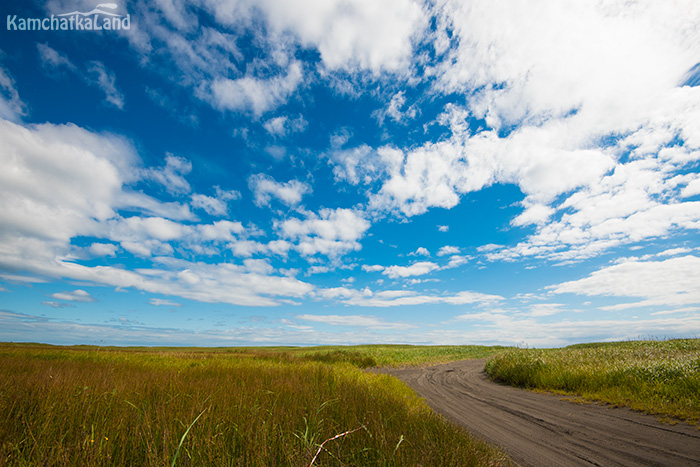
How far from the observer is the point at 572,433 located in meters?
7.29

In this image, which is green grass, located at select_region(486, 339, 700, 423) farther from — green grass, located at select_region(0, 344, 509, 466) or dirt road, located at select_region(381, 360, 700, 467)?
green grass, located at select_region(0, 344, 509, 466)

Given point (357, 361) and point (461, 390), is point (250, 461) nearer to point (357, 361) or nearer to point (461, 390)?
point (461, 390)

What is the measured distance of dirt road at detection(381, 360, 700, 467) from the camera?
5734 mm

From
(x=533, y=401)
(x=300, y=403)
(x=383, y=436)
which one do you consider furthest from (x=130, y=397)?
(x=533, y=401)

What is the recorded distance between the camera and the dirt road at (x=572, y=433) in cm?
573

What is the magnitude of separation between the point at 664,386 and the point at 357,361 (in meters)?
22.9

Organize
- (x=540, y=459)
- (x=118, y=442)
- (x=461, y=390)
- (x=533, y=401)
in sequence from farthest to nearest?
(x=461, y=390) < (x=533, y=401) < (x=540, y=459) < (x=118, y=442)

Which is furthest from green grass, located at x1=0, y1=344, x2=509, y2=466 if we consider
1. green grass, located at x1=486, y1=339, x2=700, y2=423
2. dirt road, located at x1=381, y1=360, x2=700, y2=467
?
green grass, located at x1=486, y1=339, x2=700, y2=423

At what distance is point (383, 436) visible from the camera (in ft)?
11.9

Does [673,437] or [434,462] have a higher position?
[434,462]

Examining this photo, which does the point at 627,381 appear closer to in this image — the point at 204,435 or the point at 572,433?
the point at 572,433

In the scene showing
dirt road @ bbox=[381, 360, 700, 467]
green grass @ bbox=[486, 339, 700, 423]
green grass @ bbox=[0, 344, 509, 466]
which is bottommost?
dirt road @ bbox=[381, 360, 700, 467]

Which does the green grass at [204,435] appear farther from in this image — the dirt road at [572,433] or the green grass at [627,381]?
the green grass at [627,381]

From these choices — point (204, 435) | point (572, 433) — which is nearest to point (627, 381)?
point (572, 433)
